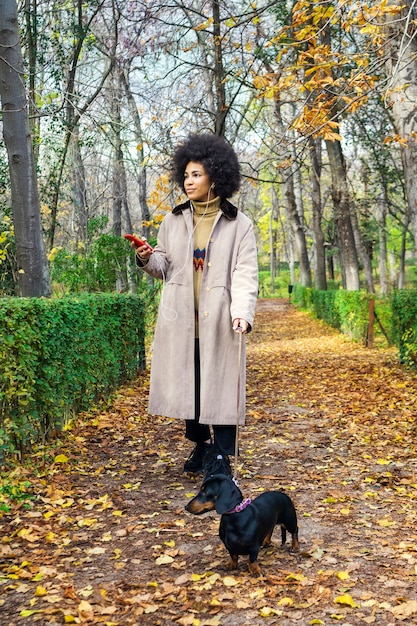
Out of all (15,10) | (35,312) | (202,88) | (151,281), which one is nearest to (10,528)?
(35,312)

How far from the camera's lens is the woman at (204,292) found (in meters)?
4.63

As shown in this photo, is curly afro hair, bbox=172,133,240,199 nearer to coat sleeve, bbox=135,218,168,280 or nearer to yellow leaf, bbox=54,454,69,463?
coat sleeve, bbox=135,218,168,280

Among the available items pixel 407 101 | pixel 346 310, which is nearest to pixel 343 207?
pixel 346 310

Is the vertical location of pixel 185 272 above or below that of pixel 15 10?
below

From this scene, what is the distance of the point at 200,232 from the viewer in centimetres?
486

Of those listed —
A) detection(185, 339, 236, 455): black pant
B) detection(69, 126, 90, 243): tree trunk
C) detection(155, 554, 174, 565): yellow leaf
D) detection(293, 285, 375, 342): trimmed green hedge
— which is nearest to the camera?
detection(155, 554, 174, 565): yellow leaf

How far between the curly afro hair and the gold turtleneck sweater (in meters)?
0.12

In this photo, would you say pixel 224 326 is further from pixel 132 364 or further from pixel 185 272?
pixel 132 364

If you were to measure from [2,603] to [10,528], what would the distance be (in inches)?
38.6

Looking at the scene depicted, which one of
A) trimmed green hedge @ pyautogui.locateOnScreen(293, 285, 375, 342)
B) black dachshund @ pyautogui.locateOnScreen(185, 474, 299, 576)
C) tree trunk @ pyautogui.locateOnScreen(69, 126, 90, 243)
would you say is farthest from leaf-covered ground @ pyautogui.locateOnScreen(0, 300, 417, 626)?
tree trunk @ pyautogui.locateOnScreen(69, 126, 90, 243)

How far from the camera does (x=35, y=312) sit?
521cm

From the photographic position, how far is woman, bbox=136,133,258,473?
463cm

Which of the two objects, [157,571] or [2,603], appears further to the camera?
[157,571]

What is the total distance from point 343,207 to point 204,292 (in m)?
13.9
